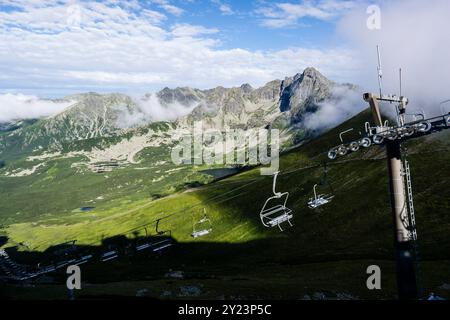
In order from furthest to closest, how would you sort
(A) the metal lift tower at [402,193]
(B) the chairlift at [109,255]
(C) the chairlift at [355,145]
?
1. (B) the chairlift at [109,255]
2. (C) the chairlift at [355,145]
3. (A) the metal lift tower at [402,193]

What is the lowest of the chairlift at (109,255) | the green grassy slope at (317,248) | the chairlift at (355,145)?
the chairlift at (109,255)

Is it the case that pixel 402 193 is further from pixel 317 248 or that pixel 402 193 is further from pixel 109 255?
pixel 109 255

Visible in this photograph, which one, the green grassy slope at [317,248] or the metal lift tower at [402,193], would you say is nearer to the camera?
the metal lift tower at [402,193]

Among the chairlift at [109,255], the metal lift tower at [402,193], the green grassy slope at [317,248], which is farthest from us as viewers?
the chairlift at [109,255]

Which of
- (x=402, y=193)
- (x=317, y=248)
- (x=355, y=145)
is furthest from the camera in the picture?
(x=317, y=248)

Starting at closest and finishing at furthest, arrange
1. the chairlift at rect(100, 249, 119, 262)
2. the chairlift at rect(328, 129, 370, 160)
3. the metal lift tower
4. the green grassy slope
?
the metal lift tower < the chairlift at rect(328, 129, 370, 160) < the green grassy slope < the chairlift at rect(100, 249, 119, 262)

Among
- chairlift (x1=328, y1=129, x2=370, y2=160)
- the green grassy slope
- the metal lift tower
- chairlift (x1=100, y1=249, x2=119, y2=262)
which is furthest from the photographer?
chairlift (x1=100, y1=249, x2=119, y2=262)

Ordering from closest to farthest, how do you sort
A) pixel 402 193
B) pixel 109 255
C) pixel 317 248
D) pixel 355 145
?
pixel 402 193 → pixel 355 145 → pixel 317 248 → pixel 109 255

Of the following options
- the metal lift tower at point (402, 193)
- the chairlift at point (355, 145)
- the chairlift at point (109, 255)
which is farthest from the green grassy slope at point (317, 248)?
the chairlift at point (355, 145)

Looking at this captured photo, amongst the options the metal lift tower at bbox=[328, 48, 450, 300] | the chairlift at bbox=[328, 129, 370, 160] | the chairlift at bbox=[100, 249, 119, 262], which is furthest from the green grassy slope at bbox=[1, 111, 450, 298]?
the chairlift at bbox=[328, 129, 370, 160]

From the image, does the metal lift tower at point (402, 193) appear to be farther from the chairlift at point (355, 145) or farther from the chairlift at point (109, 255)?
the chairlift at point (109, 255)

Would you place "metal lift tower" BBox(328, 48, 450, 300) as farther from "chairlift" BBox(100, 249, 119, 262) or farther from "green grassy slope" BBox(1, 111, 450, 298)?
"chairlift" BBox(100, 249, 119, 262)

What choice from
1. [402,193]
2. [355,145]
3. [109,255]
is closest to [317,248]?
[355,145]

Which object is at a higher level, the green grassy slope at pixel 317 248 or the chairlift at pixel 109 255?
the green grassy slope at pixel 317 248
